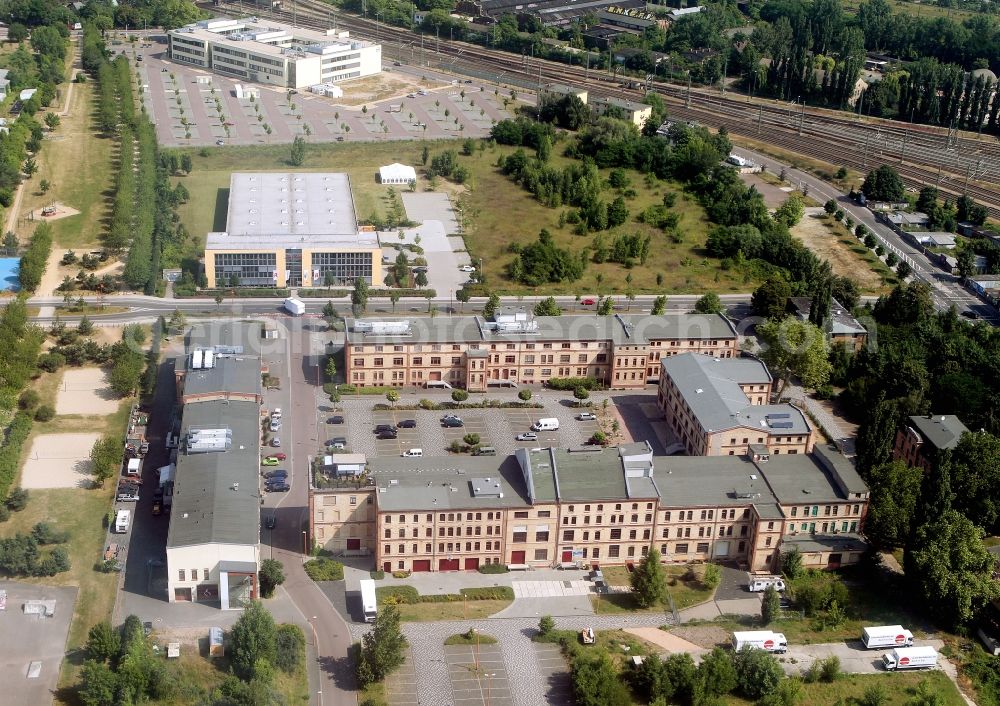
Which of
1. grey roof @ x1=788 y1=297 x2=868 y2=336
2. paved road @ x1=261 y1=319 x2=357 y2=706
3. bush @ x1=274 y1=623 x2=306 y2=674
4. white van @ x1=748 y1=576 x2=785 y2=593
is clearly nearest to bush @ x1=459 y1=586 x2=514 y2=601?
paved road @ x1=261 y1=319 x2=357 y2=706

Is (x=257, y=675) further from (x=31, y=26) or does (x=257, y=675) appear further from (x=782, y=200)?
(x=31, y=26)

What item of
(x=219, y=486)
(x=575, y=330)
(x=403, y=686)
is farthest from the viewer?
(x=575, y=330)

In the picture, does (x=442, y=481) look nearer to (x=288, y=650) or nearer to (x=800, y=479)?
(x=288, y=650)

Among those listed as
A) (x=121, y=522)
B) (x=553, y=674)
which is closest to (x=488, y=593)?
(x=553, y=674)

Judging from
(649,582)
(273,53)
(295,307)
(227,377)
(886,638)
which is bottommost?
(886,638)

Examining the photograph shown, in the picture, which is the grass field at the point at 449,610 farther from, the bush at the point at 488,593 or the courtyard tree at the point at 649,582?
the courtyard tree at the point at 649,582

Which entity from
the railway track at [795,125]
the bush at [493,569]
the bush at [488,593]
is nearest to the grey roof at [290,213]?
the bush at [493,569]
